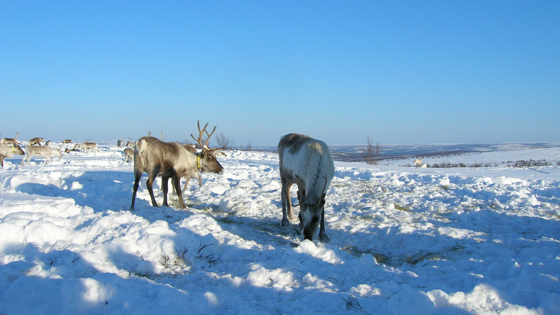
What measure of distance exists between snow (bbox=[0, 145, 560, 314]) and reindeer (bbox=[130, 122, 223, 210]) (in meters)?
0.94

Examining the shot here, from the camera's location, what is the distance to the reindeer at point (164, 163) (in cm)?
720

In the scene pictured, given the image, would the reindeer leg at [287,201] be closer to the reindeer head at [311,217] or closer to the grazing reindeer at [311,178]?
the grazing reindeer at [311,178]

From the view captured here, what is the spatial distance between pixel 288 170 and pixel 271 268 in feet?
10.2

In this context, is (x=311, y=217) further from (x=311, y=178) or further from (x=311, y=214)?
(x=311, y=178)

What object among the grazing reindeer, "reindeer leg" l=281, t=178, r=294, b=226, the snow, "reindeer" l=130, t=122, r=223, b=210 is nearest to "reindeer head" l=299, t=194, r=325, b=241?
the grazing reindeer

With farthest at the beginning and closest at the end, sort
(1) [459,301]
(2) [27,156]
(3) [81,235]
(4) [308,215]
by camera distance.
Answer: (2) [27,156], (4) [308,215], (3) [81,235], (1) [459,301]

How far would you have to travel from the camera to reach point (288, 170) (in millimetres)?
6320

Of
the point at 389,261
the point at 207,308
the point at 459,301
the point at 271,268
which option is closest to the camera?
the point at 207,308

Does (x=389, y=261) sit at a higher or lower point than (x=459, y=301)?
lower

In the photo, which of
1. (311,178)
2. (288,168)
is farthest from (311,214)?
(288,168)

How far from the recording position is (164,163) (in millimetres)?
7625

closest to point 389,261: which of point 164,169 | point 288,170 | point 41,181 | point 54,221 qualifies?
point 288,170

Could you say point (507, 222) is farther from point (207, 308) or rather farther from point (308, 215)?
point (207, 308)

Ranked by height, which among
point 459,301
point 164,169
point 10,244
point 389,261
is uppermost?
point 164,169
